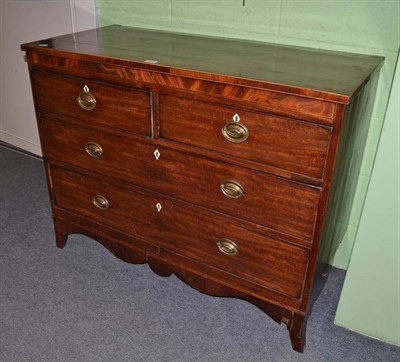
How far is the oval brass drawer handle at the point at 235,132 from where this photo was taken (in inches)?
48.0

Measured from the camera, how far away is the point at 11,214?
7.30 feet

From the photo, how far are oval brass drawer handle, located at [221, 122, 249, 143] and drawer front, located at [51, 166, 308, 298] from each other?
28 cm

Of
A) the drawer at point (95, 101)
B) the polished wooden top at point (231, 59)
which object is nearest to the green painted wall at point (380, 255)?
the polished wooden top at point (231, 59)

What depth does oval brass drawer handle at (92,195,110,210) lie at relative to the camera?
65.4 inches

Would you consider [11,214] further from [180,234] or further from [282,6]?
[282,6]

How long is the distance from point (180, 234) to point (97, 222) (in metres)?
0.40

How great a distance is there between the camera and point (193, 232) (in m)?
→ 1.49

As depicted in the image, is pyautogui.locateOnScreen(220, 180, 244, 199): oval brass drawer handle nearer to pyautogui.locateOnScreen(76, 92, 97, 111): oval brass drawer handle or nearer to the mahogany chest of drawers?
the mahogany chest of drawers

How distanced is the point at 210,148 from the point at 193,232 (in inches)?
13.1

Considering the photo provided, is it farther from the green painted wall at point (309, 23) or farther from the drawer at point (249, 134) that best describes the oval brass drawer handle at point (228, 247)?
the green painted wall at point (309, 23)

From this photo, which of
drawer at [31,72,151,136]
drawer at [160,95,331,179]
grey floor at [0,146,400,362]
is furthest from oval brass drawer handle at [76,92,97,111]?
grey floor at [0,146,400,362]

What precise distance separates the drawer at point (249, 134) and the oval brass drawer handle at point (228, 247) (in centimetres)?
31

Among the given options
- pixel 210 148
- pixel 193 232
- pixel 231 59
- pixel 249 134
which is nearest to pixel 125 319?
pixel 193 232

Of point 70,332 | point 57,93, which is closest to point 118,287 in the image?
point 70,332
